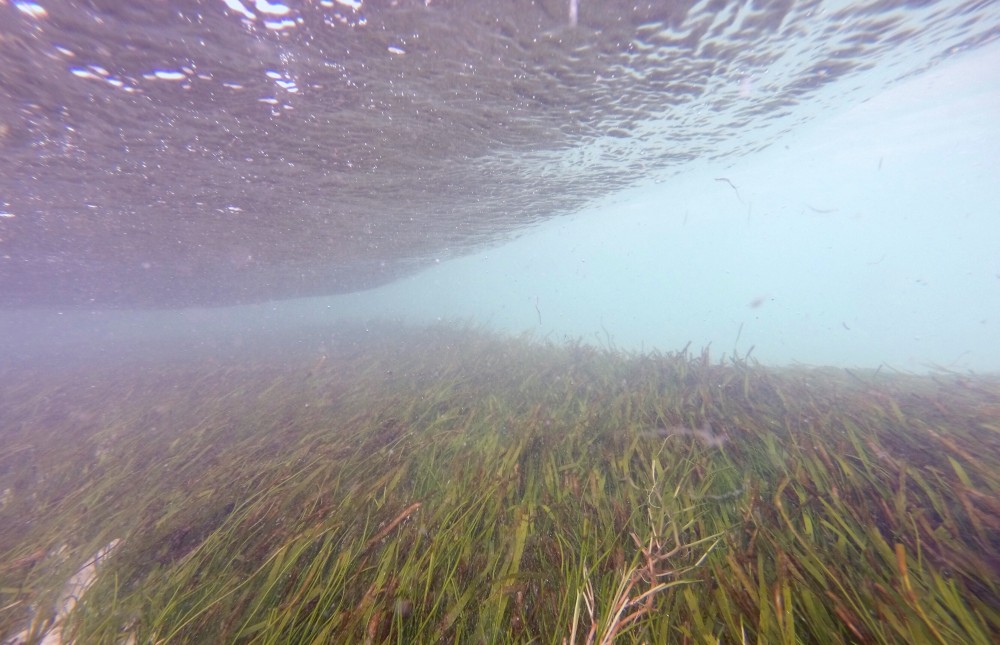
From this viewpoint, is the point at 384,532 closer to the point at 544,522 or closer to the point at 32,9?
the point at 544,522

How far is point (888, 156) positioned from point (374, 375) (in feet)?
143

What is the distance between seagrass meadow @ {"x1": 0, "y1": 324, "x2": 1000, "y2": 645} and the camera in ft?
5.94

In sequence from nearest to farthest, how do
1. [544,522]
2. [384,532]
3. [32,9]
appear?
1. [384,532]
2. [544,522]
3. [32,9]

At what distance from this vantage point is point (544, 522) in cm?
262

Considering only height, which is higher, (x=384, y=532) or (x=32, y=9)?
(x=32, y=9)

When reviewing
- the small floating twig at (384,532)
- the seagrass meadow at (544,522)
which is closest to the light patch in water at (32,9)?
the seagrass meadow at (544,522)

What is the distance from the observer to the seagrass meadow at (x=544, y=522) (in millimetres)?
1810

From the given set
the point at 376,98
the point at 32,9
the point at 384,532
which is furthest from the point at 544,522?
the point at 32,9

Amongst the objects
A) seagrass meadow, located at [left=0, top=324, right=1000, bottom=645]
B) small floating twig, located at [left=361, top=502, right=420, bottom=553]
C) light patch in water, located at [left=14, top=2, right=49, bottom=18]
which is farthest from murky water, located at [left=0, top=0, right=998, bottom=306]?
small floating twig, located at [left=361, top=502, right=420, bottom=553]

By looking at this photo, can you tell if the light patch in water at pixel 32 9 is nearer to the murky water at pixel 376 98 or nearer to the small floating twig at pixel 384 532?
the murky water at pixel 376 98

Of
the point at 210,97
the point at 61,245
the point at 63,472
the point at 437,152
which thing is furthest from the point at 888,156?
the point at 61,245

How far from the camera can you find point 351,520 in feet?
9.17

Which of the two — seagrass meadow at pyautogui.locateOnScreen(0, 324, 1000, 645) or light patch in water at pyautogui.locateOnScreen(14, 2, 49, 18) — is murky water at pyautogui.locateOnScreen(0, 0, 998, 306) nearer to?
light patch in water at pyautogui.locateOnScreen(14, 2, 49, 18)

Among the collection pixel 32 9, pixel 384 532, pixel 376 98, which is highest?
pixel 32 9
